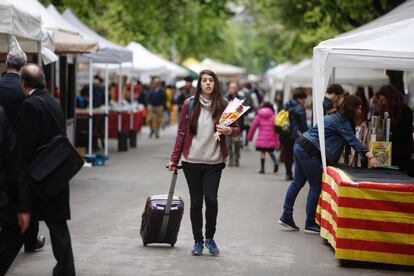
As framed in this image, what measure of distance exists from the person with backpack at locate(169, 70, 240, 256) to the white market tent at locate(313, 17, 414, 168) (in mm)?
1545

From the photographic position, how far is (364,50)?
33.1ft

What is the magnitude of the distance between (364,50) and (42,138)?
4157 mm

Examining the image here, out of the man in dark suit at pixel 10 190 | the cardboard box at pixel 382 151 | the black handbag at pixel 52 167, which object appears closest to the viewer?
the man in dark suit at pixel 10 190

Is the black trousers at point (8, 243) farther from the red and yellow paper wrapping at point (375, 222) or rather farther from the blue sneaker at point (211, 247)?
the red and yellow paper wrapping at point (375, 222)

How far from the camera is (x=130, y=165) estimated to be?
2120 cm

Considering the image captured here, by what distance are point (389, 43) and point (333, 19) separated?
13.7 metres

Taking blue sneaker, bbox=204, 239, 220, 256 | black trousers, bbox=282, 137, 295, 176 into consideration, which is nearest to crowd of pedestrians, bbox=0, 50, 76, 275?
blue sneaker, bbox=204, 239, 220, 256

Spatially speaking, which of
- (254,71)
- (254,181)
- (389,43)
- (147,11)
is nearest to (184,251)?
(389,43)

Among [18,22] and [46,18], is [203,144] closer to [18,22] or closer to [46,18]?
[18,22]

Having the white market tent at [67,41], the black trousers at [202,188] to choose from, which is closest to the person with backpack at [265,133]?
the white market tent at [67,41]

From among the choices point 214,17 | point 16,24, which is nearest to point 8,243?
point 16,24

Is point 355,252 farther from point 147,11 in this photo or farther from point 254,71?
point 254,71

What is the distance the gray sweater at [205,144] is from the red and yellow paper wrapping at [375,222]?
125 cm

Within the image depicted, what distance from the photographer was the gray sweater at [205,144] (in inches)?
365
